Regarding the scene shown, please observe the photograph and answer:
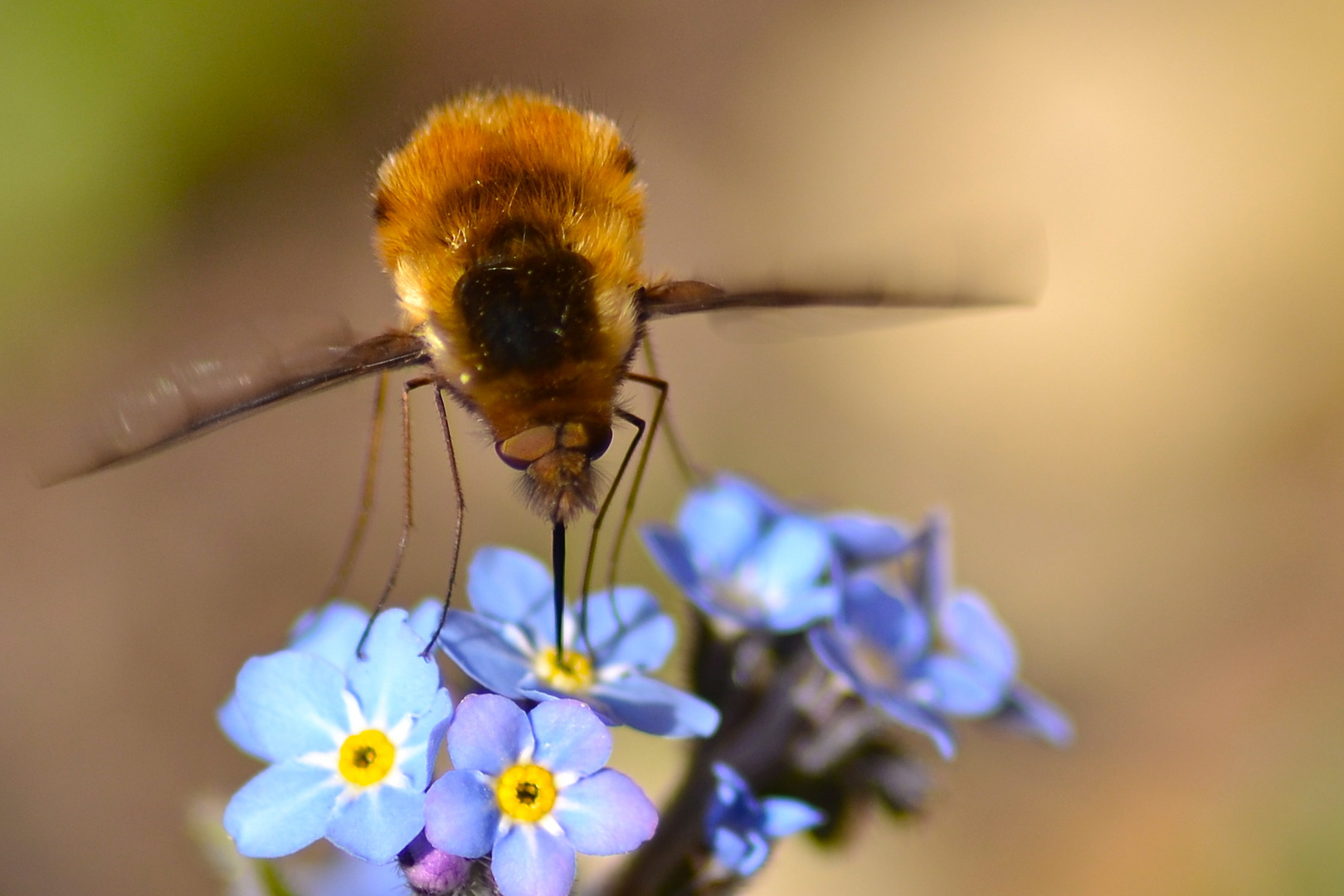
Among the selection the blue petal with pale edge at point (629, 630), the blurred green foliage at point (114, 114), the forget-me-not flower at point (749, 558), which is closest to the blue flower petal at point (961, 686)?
the forget-me-not flower at point (749, 558)

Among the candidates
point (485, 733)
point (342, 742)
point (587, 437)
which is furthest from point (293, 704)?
point (587, 437)

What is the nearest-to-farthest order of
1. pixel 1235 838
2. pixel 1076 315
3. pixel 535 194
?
pixel 535 194 < pixel 1235 838 < pixel 1076 315

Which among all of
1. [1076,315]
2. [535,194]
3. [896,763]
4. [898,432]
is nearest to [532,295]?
[535,194]

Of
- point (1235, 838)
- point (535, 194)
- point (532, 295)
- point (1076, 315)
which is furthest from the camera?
point (1076, 315)

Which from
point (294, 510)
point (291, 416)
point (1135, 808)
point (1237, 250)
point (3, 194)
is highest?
point (3, 194)

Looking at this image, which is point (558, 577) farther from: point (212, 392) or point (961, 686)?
point (961, 686)

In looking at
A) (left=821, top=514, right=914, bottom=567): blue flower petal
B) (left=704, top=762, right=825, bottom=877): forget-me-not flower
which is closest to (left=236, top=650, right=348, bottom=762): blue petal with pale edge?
(left=704, top=762, right=825, bottom=877): forget-me-not flower

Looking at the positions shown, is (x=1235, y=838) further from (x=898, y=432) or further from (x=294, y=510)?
(x=294, y=510)
